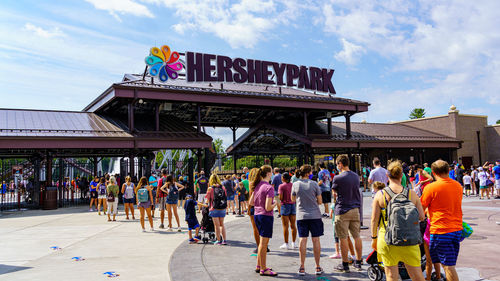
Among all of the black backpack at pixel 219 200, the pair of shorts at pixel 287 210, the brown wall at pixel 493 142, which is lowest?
the pair of shorts at pixel 287 210

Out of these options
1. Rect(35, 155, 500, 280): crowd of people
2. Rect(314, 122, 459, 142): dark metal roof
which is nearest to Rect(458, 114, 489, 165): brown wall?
Rect(314, 122, 459, 142): dark metal roof

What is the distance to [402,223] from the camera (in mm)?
4195

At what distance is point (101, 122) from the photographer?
78.1ft

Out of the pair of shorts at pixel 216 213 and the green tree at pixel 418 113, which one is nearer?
the pair of shorts at pixel 216 213

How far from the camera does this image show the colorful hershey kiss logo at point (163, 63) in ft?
75.9

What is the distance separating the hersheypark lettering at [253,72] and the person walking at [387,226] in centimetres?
2148

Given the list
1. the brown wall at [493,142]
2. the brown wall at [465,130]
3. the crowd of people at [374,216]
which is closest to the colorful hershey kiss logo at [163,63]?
the crowd of people at [374,216]

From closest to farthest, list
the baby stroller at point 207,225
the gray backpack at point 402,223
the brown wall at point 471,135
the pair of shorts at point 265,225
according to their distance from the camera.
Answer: the gray backpack at point 402,223 < the pair of shorts at point 265,225 < the baby stroller at point 207,225 < the brown wall at point 471,135

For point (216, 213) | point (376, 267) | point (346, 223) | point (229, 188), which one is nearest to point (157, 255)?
point (216, 213)

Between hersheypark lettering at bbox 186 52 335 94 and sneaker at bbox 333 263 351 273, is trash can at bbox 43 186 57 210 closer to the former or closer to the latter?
hersheypark lettering at bbox 186 52 335 94

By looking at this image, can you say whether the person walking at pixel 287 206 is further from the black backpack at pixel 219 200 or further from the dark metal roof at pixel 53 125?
the dark metal roof at pixel 53 125

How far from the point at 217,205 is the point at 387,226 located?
5.35m

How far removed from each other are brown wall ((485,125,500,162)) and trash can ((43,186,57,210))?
1615 inches

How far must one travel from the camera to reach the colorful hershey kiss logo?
23.1 meters
